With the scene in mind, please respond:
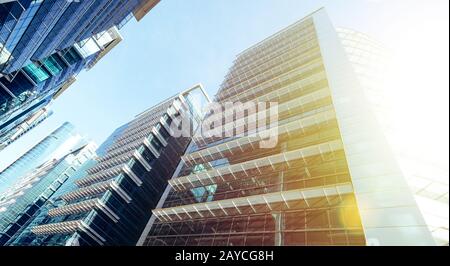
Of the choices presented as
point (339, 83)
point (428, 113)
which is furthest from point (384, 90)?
point (428, 113)

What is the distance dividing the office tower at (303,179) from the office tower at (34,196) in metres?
52.8

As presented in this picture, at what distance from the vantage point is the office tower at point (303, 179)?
12.6 m

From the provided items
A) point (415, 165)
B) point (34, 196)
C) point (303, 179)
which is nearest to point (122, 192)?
point (303, 179)

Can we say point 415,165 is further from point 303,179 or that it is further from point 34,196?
point 34,196

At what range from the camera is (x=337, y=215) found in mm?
14445

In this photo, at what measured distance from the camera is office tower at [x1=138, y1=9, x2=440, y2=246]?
12.6 metres

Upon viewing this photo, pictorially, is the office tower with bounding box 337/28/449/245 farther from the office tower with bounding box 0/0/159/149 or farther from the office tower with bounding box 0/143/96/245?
the office tower with bounding box 0/143/96/245

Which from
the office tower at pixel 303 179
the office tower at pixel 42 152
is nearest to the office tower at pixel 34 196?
the office tower at pixel 42 152

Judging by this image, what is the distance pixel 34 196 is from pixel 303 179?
85.7 m

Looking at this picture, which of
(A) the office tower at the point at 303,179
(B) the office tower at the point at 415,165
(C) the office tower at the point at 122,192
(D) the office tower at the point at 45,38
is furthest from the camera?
(C) the office tower at the point at 122,192

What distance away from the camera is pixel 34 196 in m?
74.4

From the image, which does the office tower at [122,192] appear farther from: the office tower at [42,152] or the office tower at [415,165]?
the office tower at [42,152]

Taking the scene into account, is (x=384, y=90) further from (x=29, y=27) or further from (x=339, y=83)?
(x=29, y=27)
